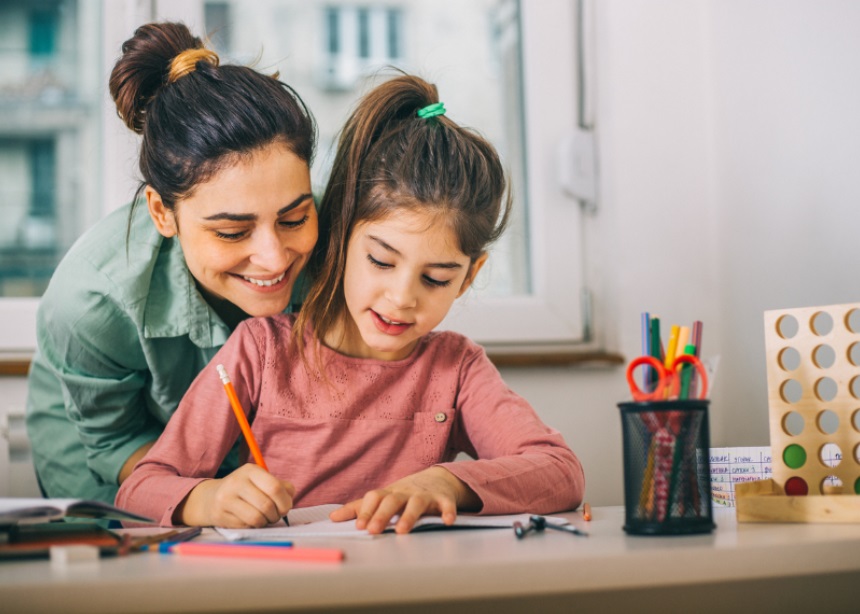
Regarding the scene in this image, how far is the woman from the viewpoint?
1077 millimetres

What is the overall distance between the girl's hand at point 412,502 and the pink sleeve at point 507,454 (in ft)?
0.06

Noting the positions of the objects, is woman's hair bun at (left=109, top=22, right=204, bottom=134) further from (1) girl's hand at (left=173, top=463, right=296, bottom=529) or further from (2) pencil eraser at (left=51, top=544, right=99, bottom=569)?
(2) pencil eraser at (left=51, top=544, right=99, bottom=569)

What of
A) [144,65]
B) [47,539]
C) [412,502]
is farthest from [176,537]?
[144,65]

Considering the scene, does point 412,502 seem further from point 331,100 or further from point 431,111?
point 331,100

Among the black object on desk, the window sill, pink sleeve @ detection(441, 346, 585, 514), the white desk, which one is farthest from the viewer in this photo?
the window sill

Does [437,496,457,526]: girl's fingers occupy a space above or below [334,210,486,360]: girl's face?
below

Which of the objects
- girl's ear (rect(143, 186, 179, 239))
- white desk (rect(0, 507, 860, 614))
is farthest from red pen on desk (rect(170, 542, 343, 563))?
girl's ear (rect(143, 186, 179, 239))

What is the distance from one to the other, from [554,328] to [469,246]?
2.42 ft

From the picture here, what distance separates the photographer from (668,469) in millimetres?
669

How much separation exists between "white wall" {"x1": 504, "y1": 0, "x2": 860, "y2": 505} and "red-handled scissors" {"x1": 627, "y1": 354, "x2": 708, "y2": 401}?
2.75 feet

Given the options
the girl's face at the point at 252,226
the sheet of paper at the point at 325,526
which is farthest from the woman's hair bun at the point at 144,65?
the sheet of paper at the point at 325,526

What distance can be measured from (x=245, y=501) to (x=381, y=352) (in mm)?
373

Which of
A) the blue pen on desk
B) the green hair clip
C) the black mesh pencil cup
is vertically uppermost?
the green hair clip

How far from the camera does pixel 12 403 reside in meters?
1.55
